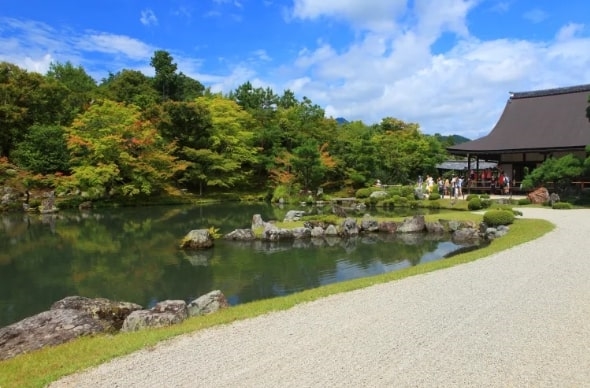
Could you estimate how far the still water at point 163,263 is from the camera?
9.27m

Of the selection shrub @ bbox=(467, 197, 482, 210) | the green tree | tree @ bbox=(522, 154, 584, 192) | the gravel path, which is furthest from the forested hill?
the gravel path

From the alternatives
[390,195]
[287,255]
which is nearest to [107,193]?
[390,195]

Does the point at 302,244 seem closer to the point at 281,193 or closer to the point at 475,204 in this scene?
the point at 475,204

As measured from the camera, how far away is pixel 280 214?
22.9 metres

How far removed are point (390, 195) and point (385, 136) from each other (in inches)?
577

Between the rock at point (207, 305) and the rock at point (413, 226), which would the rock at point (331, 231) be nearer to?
the rock at point (413, 226)

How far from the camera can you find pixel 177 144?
31.5 meters

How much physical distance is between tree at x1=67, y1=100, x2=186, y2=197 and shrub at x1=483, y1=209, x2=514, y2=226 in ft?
64.5

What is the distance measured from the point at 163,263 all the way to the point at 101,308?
4.89 meters

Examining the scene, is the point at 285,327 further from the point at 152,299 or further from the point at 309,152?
the point at 309,152

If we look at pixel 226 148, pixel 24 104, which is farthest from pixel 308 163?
pixel 24 104

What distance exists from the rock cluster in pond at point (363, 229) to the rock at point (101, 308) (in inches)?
310

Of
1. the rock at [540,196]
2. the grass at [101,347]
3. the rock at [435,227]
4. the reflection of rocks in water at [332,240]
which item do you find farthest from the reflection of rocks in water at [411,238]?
the rock at [540,196]

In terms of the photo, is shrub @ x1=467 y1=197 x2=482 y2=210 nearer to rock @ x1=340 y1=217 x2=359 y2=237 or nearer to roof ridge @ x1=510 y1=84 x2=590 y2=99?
rock @ x1=340 y1=217 x2=359 y2=237
